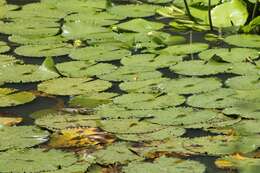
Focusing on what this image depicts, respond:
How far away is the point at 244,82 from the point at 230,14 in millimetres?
660

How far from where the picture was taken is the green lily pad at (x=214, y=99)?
2.04 meters

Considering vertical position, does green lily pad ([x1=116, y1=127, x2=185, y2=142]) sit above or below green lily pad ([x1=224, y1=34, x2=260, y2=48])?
below

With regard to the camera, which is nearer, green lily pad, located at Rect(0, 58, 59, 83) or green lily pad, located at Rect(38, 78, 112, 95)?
green lily pad, located at Rect(38, 78, 112, 95)

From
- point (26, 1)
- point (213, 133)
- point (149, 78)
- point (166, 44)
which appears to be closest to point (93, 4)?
point (26, 1)

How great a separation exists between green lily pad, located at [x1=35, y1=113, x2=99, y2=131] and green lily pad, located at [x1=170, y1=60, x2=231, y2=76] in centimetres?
42

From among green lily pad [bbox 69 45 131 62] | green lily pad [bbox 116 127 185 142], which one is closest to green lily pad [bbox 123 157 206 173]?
green lily pad [bbox 116 127 185 142]

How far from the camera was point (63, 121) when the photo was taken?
1985 millimetres

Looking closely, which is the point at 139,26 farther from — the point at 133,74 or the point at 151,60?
the point at 133,74

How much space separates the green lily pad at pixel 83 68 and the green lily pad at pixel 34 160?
0.56m

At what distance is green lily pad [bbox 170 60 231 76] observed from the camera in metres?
2.29

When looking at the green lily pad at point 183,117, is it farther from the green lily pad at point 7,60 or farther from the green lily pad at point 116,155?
the green lily pad at point 7,60

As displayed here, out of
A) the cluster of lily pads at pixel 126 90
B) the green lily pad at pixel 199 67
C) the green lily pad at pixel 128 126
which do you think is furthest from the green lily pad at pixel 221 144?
the green lily pad at pixel 199 67

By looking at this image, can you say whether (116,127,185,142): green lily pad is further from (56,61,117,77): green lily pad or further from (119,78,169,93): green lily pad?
(56,61,117,77): green lily pad

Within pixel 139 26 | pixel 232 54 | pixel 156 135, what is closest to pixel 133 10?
pixel 139 26
